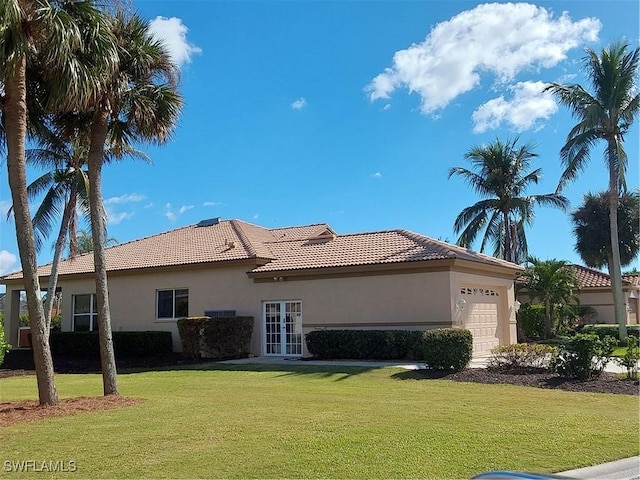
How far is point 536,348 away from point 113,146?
11887mm

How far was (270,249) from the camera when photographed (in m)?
25.0

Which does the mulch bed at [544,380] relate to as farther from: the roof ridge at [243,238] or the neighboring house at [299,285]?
the roof ridge at [243,238]

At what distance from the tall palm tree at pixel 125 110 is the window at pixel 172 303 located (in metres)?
11.9

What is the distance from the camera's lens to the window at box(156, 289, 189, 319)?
24.4 metres

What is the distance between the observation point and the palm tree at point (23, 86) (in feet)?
32.8

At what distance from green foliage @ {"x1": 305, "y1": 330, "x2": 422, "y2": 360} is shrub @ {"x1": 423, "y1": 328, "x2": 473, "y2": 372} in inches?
87.1

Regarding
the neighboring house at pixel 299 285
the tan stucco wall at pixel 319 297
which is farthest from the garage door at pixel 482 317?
the tan stucco wall at pixel 319 297

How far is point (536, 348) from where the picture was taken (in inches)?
602

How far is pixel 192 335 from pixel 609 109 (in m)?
18.6

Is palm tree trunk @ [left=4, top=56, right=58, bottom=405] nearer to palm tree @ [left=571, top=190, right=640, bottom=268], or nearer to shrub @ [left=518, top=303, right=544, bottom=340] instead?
shrub @ [left=518, top=303, right=544, bottom=340]

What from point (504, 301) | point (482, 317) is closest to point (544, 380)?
point (482, 317)

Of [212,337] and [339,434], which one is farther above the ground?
[212,337]

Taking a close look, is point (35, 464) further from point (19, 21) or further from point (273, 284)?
point (273, 284)

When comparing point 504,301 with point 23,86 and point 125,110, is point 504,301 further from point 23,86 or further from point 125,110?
point 23,86
